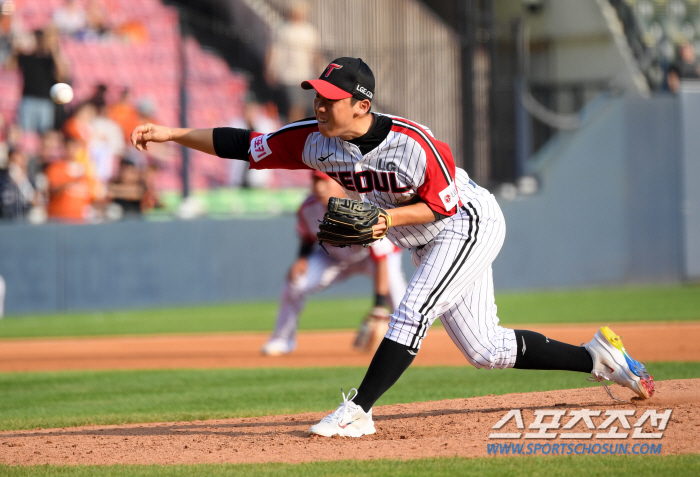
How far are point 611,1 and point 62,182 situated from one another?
1197 centimetres

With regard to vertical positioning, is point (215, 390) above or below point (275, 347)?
above

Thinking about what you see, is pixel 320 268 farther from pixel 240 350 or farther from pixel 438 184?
pixel 438 184

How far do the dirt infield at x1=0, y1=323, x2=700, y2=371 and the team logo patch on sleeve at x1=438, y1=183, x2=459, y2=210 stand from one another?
12.6 ft

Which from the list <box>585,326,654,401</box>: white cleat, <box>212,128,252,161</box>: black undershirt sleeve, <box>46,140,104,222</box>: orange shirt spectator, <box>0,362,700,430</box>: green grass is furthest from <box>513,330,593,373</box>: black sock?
<box>46,140,104,222</box>: orange shirt spectator

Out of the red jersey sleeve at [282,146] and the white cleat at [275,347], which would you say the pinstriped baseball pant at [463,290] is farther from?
the white cleat at [275,347]

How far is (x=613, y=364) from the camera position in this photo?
14.9ft

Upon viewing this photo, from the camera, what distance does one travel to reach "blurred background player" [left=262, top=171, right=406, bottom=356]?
7.81 m

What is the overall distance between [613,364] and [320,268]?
4.18 metres

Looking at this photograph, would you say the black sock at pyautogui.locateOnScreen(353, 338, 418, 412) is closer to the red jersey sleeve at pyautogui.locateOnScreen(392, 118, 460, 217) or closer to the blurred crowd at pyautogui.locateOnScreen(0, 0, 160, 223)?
the red jersey sleeve at pyautogui.locateOnScreen(392, 118, 460, 217)

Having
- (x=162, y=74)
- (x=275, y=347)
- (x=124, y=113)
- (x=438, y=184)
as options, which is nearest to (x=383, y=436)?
(x=438, y=184)

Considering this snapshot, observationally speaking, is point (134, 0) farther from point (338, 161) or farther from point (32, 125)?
point (338, 161)

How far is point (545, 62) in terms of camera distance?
17.7 m

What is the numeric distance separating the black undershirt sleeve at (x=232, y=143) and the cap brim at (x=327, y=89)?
63 centimetres

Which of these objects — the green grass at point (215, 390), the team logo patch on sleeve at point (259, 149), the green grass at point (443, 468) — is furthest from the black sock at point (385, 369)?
the green grass at point (215, 390)
